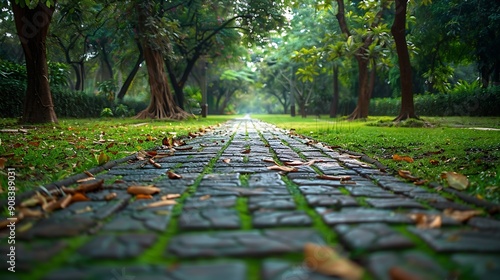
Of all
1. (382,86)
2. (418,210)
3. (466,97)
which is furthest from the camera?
(382,86)

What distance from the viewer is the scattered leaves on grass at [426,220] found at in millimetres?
1699

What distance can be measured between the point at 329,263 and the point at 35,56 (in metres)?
10.3

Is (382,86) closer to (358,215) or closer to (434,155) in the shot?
(434,155)

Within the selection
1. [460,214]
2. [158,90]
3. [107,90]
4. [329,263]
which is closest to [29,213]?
[329,263]

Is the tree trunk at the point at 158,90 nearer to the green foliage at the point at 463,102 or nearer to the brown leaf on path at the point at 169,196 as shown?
the green foliage at the point at 463,102

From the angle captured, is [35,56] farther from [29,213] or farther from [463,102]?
[463,102]

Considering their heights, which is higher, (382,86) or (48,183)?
(382,86)

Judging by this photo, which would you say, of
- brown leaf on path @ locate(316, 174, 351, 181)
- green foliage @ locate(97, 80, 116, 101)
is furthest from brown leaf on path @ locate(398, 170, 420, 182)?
green foliage @ locate(97, 80, 116, 101)

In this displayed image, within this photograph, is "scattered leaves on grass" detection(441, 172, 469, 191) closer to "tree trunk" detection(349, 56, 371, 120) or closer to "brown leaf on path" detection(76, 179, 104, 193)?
"brown leaf on path" detection(76, 179, 104, 193)

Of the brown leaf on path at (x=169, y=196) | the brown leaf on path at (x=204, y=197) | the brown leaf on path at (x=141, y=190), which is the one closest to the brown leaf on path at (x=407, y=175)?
the brown leaf on path at (x=204, y=197)

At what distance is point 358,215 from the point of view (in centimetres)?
187

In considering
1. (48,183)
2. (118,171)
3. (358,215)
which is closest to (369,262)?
(358,215)

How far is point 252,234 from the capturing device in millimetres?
1596

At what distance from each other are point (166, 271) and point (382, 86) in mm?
31957
